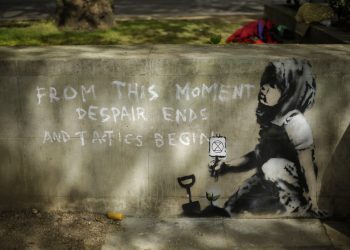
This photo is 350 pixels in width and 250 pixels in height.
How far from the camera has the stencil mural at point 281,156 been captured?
4.80 metres

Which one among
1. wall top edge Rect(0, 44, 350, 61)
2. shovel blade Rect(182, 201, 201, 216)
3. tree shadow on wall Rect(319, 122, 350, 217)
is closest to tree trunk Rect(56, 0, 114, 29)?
wall top edge Rect(0, 44, 350, 61)

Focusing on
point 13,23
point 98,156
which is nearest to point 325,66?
point 98,156

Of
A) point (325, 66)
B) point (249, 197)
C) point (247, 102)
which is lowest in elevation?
point (249, 197)

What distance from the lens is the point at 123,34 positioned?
860cm

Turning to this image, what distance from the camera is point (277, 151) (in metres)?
4.98

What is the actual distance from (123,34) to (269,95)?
4467 millimetres

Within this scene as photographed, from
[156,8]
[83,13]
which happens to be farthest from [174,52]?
[156,8]

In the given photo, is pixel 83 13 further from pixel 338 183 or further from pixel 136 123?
pixel 338 183

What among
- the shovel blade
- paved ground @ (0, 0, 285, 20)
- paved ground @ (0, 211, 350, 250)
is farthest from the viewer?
paved ground @ (0, 0, 285, 20)

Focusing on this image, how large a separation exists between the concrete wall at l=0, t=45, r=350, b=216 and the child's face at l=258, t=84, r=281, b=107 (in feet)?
0.27

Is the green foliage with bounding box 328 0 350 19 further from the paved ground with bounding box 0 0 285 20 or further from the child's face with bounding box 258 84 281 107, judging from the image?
the paved ground with bounding box 0 0 285 20

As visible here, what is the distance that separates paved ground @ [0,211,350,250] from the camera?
4.61 meters

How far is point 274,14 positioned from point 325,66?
5757mm

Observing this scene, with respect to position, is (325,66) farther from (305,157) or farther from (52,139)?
(52,139)
